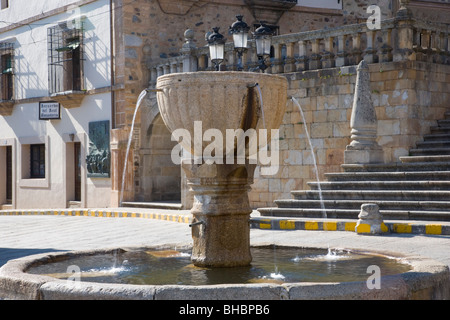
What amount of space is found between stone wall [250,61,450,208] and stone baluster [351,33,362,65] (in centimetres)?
20

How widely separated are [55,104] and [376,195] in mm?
11638

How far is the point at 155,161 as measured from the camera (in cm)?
1812

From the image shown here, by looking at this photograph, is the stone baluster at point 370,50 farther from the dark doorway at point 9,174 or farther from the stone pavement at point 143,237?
the dark doorway at point 9,174

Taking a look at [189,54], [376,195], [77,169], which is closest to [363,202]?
[376,195]

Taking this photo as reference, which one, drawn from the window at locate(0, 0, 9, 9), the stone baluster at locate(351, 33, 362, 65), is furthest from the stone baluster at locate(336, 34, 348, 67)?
the window at locate(0, 0, 9, 9)

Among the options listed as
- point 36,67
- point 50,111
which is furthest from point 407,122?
point 36,67

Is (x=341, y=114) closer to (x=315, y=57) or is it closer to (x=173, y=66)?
(x=315, y=57)

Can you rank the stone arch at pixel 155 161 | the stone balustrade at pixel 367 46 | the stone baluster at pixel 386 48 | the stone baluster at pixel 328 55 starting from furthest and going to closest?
the stone arch at pixel 155 161 → the stone baluster at pixel 328 55 → the stone baluster at pixel 386 48 → the stone balustrade at pixel 367 46

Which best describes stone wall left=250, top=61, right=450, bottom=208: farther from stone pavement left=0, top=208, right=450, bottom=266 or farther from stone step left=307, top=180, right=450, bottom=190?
stone pavement left=0, top=208, right=450, bottom=266

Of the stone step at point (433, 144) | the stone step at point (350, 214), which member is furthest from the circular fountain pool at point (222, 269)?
the stone step at point (433, 144)

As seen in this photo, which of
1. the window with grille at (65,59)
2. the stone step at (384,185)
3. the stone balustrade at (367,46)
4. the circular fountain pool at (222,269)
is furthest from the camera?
the window with grille at (65,59)

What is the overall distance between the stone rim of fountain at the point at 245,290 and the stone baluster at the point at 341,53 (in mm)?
8595

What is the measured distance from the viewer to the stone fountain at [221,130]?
18.5 feet

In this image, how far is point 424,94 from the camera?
1262 centimetres
